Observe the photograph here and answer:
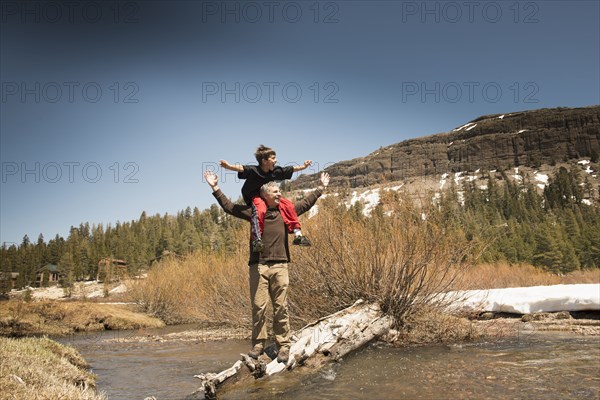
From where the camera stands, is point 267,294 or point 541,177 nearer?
point 267,294

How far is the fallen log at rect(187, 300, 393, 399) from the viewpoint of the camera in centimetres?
453

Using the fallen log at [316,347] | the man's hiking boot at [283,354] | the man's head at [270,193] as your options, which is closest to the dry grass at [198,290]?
the fallen log at [316,347]

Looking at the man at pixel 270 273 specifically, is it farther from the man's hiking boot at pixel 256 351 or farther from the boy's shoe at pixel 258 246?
the boy's shoe at pixel 258 246

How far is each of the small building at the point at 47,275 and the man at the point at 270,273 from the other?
88785mm

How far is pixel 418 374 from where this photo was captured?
5.63 meters

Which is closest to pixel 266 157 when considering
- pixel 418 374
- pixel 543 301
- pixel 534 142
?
pixel 418 374

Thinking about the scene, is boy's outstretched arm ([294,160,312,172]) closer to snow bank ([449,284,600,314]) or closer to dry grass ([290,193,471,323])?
dry grass ([290,193,471,323])

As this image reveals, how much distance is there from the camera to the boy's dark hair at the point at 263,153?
16.2ft

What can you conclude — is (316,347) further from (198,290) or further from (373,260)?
(198,290)

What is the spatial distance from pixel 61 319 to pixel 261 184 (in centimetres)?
1968

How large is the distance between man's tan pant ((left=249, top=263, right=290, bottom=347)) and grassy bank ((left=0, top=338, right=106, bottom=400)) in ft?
5.76

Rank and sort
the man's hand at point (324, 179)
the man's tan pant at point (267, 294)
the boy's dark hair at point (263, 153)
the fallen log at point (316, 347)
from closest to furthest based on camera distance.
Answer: the fallen log at point (316, 347) < the man's tan pant at point (267, 294) < the boy's dark hair at point (263, 153) < the man's hand at point (324, 179)

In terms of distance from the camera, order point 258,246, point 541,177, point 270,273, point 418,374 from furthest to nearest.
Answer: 1. point 541,177
2. point 418,374
3. point 270,273
4. point 258,246

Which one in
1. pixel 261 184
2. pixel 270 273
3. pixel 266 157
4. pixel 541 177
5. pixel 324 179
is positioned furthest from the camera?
pixel 541 177
